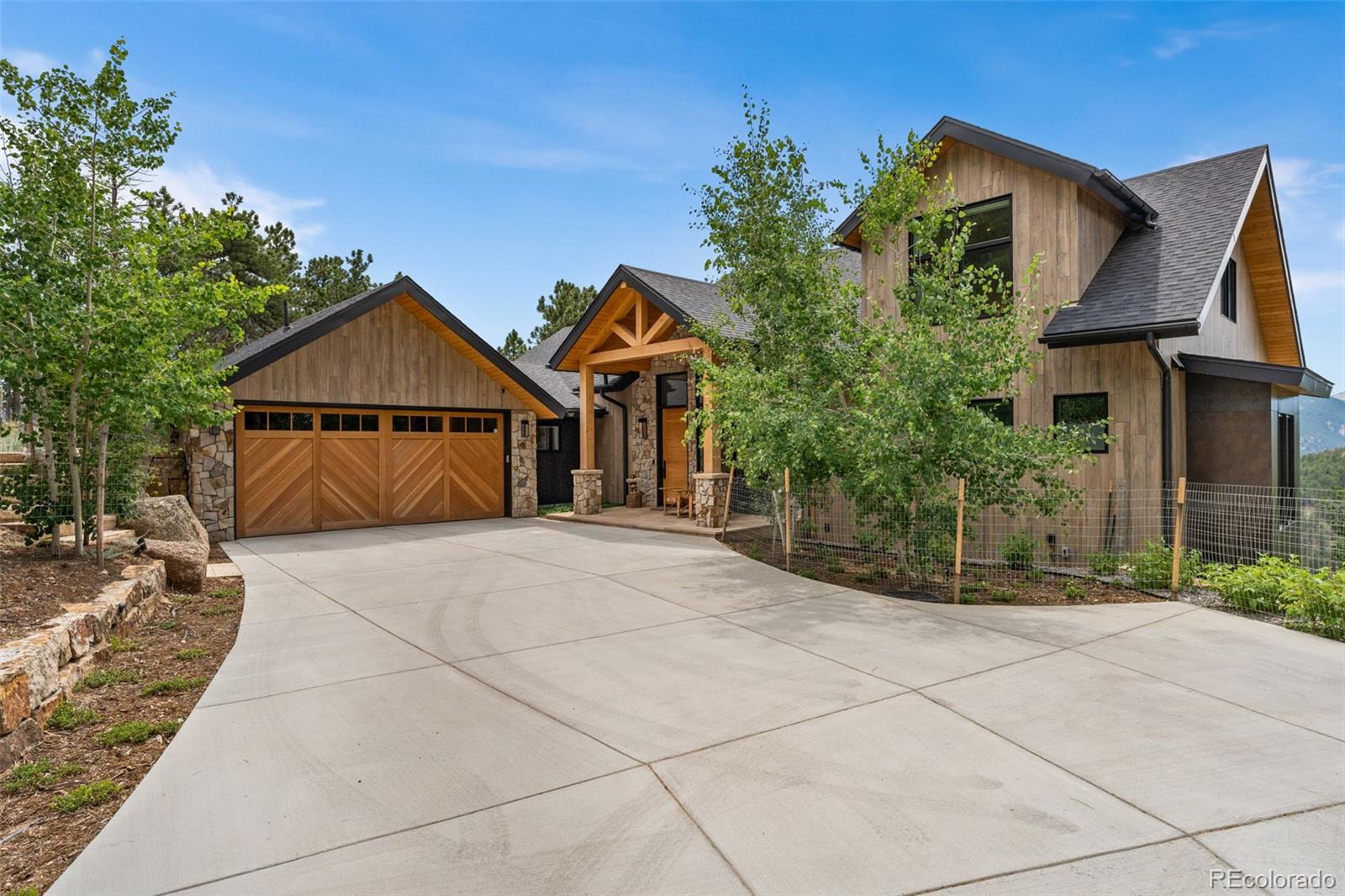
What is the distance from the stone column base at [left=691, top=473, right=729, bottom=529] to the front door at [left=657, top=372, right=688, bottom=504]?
2.36 m

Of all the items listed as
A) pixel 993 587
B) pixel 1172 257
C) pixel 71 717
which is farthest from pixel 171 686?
pixel 1172 257

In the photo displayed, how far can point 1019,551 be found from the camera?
28.5 ft

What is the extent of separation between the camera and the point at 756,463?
8359mm

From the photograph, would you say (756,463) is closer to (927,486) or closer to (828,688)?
(927,486)

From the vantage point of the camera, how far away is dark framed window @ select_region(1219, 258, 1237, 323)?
10.9 m

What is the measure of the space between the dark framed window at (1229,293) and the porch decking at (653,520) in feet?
25.1

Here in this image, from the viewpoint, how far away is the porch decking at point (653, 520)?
12328mm

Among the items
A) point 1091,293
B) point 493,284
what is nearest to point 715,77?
point 1091,293

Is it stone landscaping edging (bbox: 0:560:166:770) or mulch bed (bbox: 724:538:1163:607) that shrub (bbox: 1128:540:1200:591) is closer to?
mulch bed (bbox: 724:538:1163:607)

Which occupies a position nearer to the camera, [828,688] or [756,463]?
[828,688]

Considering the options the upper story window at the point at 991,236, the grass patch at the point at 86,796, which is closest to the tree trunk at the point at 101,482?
the grass patch at the point at 86,796

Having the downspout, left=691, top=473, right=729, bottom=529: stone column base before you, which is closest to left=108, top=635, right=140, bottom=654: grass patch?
left=691, top=473, right=729, bottom=529: stone column base

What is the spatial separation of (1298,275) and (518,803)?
51.9 ft

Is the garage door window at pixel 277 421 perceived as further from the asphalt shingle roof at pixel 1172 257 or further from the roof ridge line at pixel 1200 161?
the roof ridge line at pixel 1200 161
